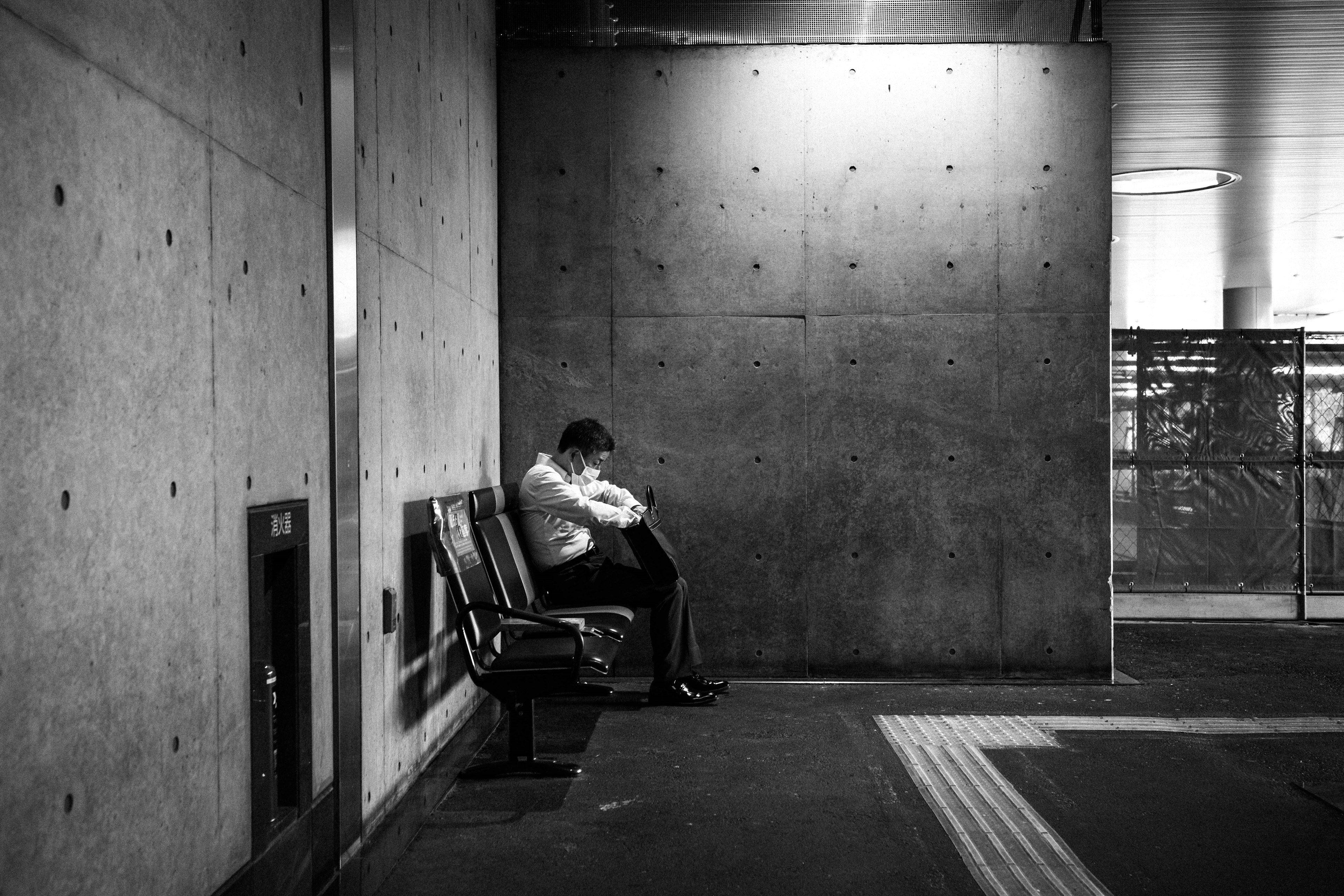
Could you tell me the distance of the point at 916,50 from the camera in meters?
6.09

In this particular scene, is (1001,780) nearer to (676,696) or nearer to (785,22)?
(676,696)

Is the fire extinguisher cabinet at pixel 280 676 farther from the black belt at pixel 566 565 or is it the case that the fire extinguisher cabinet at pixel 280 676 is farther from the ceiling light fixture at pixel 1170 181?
the ceiling light fixture at pixel 1170 181

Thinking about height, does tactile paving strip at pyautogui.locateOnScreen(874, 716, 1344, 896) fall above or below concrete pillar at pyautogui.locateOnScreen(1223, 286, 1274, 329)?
below

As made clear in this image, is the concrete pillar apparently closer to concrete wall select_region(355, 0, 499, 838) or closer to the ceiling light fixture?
the ceiling light fixture

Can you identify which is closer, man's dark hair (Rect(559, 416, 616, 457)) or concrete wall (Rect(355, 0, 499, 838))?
concrete wall (Rect(355, 0, 499, 838))

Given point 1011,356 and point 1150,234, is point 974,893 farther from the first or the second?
point 1150,234

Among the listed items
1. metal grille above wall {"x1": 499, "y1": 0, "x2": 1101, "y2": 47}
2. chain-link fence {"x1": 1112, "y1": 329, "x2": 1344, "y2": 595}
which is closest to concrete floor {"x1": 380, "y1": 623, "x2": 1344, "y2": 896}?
chain-link fence {"x1": 1112, "y1": 329, "x2": 1344, "y2": 595}

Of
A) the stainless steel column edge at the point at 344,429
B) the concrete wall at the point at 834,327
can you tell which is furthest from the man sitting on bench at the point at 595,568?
the stainless steel column edge at the point at 344,429

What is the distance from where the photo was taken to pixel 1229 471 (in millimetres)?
7914

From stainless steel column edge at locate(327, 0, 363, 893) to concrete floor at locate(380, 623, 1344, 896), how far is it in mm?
311

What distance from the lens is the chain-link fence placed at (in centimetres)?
791

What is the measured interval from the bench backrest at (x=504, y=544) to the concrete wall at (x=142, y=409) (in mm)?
1273

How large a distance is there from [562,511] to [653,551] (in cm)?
51

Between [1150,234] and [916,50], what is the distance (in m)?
8.86
